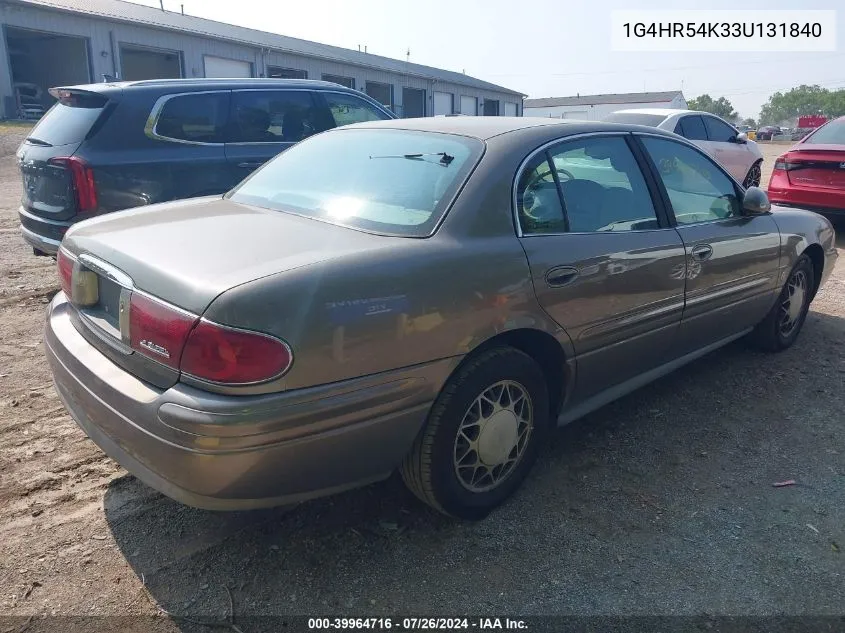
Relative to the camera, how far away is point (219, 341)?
6.87 feet

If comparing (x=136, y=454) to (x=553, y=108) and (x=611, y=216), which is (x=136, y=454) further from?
(x=553, y=108)

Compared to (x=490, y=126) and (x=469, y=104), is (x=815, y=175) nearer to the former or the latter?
(x=490, y=126)

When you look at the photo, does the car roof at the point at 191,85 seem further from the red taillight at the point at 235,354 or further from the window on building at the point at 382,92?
the window on building at the point at 382,92

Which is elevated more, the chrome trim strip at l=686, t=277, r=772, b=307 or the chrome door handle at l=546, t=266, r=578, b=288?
the chrome door handle at l=546, t=266, r=578, b=288

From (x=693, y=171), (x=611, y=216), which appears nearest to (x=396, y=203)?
(x=611, y=216)

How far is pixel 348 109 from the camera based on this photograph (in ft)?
22.5

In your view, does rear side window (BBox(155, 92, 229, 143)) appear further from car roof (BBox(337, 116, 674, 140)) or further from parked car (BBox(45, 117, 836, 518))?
car roof (BBox(337, 116, 674, 140))

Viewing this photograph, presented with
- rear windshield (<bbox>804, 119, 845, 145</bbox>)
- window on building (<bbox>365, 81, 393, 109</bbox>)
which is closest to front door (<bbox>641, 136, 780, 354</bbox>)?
rear windshield (<bbox>804, 119, 845, 145</bbox>)

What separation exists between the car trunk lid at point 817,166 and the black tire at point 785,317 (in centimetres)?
407

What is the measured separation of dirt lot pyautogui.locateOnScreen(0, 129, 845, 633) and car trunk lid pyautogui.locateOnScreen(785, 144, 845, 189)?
222 inches

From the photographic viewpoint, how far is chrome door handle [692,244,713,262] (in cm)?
362

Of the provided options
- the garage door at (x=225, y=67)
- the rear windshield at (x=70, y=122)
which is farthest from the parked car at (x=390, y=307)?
the garage door at (x=225, y=67)

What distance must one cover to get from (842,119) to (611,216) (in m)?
7.76

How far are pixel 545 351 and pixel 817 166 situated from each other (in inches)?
281
